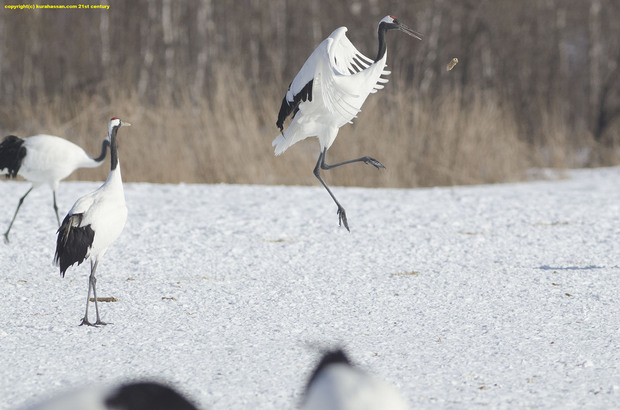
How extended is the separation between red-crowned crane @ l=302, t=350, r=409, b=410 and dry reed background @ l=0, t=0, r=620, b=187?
9.29m

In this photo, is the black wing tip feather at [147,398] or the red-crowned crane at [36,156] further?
the red-crowned crane at [36,156]

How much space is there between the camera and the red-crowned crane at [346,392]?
1.78m

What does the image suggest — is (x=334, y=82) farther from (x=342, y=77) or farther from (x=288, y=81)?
(x=288, y=81)

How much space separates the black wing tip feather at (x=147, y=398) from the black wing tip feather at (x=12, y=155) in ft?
20.1

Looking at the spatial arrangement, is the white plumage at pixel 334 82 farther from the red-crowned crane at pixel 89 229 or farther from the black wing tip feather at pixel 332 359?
the black wing tip feather at pixel 332 359

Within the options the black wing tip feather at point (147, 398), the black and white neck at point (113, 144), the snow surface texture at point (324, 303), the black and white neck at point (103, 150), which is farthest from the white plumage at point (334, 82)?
the black wing tip feather at point (147, 398)

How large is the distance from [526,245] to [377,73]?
1.82 m

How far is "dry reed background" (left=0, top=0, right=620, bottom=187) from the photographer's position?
37.3ft

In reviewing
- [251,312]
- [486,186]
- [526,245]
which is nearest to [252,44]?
[486,186]

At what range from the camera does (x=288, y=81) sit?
18641mm

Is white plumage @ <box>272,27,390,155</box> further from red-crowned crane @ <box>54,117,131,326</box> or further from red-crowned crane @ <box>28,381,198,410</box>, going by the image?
red-crowned crane @ <box>28,381,198,410</box>

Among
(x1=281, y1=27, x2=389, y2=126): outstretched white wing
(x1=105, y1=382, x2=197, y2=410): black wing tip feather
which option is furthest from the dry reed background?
(x1=105, y1=382, x2=197, y2=410): black wing tip feather

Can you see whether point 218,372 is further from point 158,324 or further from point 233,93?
point 233,93

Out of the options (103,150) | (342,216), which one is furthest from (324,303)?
(103,150)
